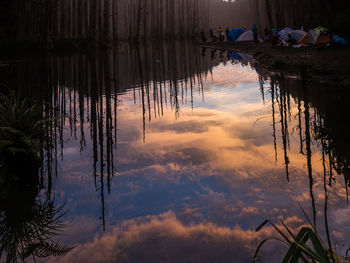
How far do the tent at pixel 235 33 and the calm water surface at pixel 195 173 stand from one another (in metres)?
32.3

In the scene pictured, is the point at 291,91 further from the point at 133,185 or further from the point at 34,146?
the point at 34,146

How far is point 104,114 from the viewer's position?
9422 millimetres

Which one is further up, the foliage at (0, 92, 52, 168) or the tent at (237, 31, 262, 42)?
the tent at (237, 31, 262, 42)

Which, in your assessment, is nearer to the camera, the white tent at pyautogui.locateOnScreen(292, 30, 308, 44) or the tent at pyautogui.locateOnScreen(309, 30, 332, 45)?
the tent at pyautogui.locateOnScreen(309, 30, 332, 45)

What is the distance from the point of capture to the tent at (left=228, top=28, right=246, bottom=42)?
4166 cm

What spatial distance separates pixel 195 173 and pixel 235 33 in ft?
129

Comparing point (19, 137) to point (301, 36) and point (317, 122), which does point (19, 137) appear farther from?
point (301, 36)

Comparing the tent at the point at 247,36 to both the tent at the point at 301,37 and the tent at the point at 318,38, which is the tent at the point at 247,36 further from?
the tent at the point at 318,38

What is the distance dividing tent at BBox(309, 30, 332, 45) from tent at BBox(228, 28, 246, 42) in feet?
62.4

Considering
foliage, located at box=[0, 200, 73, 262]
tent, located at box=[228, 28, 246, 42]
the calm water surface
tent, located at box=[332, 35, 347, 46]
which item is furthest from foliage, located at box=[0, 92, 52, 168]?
tent, located at box=[228, 28, 246, 42]

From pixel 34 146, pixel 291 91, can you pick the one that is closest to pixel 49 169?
pixel 34 146

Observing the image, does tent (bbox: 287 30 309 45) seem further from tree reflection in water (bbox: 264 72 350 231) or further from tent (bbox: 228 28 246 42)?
tent (bbox: 228 28 246 42)

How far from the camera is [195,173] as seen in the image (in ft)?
17.0

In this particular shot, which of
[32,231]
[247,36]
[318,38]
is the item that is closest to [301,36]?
[318,38]
